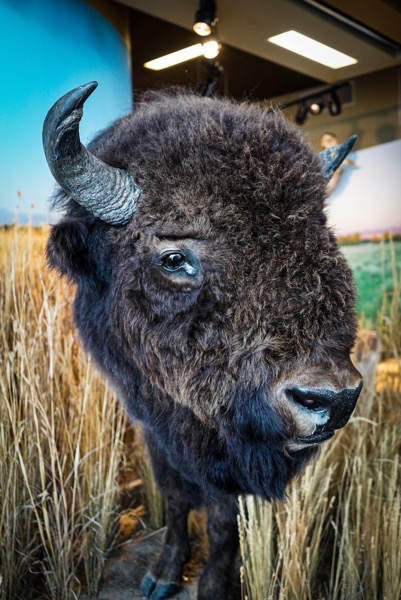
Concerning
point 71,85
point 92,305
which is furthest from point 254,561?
point 71,85

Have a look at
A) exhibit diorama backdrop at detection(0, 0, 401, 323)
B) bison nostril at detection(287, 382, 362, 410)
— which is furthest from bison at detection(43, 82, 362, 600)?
exhibit diorama backdrop at detection(0, 0, 401, 323)

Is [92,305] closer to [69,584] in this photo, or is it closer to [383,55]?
[69,584]

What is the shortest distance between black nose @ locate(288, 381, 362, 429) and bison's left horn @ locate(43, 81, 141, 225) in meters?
0.68

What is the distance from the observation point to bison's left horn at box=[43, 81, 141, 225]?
122cm

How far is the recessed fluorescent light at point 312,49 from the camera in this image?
342 cm

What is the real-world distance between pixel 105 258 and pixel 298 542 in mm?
1308

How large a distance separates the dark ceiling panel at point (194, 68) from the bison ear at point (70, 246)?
1.63 m

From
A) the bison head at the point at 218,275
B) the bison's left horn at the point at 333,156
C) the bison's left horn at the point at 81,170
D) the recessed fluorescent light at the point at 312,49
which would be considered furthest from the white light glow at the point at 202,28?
the bison's left horn at the point at 81,170

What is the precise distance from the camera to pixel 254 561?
1.83 metres

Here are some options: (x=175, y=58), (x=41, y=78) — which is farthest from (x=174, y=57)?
(x=41, y=78)

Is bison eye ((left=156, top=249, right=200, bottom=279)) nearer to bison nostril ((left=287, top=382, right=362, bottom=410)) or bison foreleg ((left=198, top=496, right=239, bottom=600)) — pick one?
bison nostril ((left=287, top=382, right=362, bottom=410))

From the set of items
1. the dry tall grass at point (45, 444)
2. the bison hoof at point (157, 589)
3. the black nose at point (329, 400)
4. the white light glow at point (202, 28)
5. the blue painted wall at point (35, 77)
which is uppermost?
the white light glow at point (202, 28)

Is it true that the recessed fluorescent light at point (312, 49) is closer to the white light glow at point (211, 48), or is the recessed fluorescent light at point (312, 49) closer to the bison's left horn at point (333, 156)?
the white light glow at point (211, 48)

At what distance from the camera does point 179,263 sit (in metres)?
1.35
